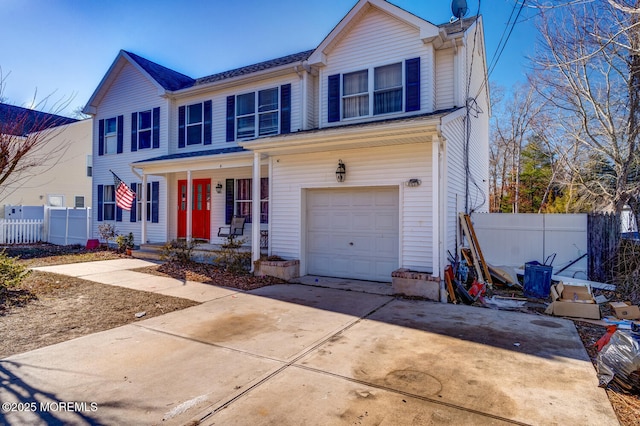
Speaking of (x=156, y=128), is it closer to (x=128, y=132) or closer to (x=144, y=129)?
(x=144, y=129)

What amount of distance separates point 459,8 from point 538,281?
24.7 ft

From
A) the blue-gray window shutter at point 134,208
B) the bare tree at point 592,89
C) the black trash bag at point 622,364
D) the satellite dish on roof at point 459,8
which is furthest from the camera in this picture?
the blue-gray window shutter at point 134,208

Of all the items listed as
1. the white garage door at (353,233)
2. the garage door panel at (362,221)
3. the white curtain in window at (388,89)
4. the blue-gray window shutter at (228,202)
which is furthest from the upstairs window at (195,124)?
the garage door panel at (362,221)

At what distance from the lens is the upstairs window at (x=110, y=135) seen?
45.9 ft

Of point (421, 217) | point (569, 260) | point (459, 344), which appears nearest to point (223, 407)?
point (459, 344)

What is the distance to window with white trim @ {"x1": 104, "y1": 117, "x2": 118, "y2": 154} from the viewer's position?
14.2 m

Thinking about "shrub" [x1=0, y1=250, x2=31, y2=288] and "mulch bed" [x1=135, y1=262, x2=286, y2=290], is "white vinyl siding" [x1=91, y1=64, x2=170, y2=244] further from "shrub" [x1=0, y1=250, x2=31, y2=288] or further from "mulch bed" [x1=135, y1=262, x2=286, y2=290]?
"shrub" [x1=0, y1=250, x2=31, y2=288]

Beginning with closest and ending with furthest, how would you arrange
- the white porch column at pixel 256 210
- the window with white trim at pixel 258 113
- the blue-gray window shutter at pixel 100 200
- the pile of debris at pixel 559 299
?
the pile of debris at pixel 559 299
the white porch column at pixel 256 210
the window with white trim at pixel 258 113
the blue-gray window shutter at pixel 100 200

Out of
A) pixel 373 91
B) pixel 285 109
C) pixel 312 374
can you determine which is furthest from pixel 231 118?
pixel 312 374

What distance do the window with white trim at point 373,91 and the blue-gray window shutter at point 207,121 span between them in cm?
502

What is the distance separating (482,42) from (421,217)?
722 centimetres

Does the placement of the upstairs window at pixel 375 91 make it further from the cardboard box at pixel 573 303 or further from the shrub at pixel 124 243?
the shrub at pixel 124 243

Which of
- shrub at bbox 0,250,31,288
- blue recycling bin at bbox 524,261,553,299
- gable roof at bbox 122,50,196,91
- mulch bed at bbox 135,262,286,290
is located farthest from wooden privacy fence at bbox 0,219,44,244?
blue recycling bin at bbox 524,261,553,299

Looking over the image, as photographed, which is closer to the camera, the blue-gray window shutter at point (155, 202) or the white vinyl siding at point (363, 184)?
the white vinyl siding at point (363, 184)
